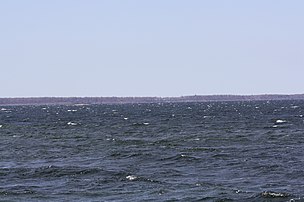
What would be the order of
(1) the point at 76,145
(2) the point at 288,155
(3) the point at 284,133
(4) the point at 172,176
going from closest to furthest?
(4) the point at 172,176
(2) the point at 288,155
(1) the point at 76,145
(3) the point at 284,133

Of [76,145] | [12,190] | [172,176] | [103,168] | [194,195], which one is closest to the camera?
[194,195]

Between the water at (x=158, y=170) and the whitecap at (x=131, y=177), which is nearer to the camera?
the water at (x=158, y=170)

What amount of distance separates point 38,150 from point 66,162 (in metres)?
10.5

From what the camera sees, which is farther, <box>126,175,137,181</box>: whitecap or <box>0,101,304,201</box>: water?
<box>126,175,137,181</box>: whitecap

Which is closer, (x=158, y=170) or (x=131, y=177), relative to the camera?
(x=131, y=177)

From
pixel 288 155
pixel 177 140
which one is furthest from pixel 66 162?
pixel 177 140

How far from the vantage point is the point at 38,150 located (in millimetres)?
51406

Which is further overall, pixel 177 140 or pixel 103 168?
pixel 177 140

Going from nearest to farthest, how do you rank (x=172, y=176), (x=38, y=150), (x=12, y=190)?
(x=12, y=190) < (x=172, y=176) < (x=38, y=150)

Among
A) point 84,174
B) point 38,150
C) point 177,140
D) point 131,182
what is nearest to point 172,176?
point 131,182

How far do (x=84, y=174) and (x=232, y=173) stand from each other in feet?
25.3

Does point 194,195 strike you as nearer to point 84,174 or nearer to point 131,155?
point 84,174

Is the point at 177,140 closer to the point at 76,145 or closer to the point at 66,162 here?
the point at 76,145

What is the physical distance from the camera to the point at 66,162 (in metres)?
41.4
